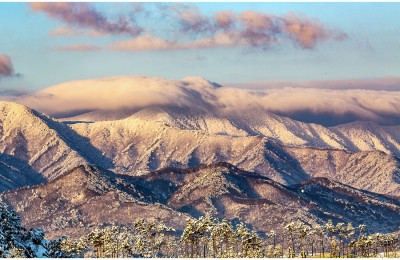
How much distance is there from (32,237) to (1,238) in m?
11.5

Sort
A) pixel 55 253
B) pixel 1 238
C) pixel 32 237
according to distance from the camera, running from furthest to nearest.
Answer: pixel 55 253 → pixel 32 237 → pixel 1 238

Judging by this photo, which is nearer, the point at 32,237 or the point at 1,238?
the point at 1,238

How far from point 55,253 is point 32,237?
27.2 metres

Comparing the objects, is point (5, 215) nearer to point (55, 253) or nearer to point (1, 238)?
point (1, 238)

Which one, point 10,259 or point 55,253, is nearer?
point 10,259

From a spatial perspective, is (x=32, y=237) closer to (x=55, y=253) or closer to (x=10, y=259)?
(x=10, y=259)

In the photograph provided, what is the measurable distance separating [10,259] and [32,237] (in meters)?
7.89

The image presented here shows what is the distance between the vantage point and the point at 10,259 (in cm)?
15338

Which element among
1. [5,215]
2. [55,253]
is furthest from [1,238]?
[55,253]

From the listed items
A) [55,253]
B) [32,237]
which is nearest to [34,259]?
[32,237]

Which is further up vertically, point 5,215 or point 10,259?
point 5,215

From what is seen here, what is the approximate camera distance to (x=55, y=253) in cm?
17675

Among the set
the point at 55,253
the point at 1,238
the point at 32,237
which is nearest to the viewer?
the point at 1,238

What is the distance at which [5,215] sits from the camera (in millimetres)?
147750
